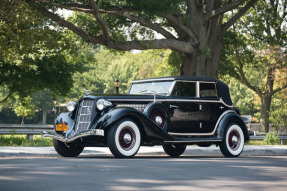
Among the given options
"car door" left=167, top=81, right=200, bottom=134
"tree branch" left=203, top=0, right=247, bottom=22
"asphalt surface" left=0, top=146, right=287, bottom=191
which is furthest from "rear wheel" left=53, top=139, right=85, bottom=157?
"tree branch" left=203, top=0, right=247, bottom=22

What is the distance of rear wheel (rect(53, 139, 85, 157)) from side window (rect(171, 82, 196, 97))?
287cm

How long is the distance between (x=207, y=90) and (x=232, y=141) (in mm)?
1552

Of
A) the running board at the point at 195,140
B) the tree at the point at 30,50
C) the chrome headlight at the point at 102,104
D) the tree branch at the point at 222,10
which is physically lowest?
the running board at the point at 195,140

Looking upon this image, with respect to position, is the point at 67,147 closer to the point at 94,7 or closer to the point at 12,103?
the point at 94,7

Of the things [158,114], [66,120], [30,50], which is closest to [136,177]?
[158,114]

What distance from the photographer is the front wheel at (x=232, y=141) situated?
12.4m

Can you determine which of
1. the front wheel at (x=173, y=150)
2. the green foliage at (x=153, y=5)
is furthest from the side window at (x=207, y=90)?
the green foliage at (x=153, y=5)

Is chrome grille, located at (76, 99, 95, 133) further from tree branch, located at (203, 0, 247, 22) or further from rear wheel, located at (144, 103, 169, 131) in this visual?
tree branch, located at (203, 0, 247, 22)

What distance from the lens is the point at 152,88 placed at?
40.7 feet

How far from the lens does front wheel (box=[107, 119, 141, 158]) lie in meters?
10.1

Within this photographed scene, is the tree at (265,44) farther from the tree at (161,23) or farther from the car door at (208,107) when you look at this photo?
the car door at (208,107)

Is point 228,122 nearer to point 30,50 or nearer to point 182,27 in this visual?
point 182,27

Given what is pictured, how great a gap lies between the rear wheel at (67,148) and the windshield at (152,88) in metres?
2.22

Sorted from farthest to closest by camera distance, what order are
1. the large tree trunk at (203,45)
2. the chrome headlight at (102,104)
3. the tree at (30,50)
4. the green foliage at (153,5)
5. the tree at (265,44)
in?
the tree at (265,44) → the large tree trunk at (203,45) → the green foliage at (153,5) → the tree at (30,50) → the chrome headlight at (102,104)
